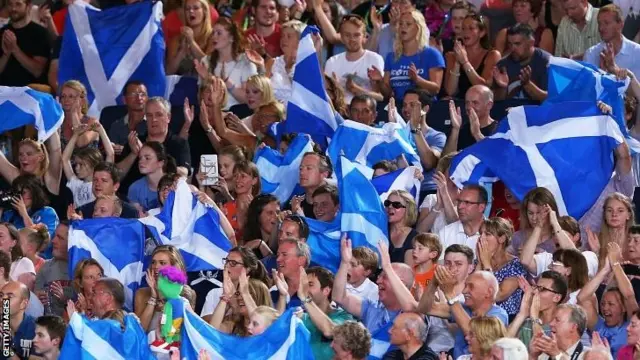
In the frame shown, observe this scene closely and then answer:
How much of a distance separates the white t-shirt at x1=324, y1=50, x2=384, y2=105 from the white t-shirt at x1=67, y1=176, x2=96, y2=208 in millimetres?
2656

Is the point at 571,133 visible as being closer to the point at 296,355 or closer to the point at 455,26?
the point at 455,26

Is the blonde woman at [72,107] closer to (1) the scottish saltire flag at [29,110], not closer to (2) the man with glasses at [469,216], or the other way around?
(1) the scottish saltire flag at [29,110]

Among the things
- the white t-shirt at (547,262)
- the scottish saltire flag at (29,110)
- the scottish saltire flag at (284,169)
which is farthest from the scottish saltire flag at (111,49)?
the white t-shirt at (547,262)

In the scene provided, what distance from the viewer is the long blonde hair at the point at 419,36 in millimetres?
17406

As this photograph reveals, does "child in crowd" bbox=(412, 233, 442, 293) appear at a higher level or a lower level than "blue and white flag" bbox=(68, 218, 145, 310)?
higher

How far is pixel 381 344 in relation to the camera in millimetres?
13227

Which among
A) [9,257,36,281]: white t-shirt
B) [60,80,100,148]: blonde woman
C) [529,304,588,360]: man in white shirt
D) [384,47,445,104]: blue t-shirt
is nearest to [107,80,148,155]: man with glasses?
[60,80,100,148]: blonde woman

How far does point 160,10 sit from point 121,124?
1.51m

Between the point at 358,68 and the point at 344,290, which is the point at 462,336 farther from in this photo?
the point at 358,68

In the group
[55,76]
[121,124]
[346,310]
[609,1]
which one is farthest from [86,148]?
[609,1]

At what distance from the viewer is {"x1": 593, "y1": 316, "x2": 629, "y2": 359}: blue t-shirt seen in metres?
13.1

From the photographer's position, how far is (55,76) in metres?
18.7

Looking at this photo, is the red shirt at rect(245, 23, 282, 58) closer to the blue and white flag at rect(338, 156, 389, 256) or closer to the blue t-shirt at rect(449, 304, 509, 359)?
the blue and white flag at rect(338, 156, 389, 256)

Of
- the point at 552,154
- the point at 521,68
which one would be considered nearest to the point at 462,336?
the point at 552,154
